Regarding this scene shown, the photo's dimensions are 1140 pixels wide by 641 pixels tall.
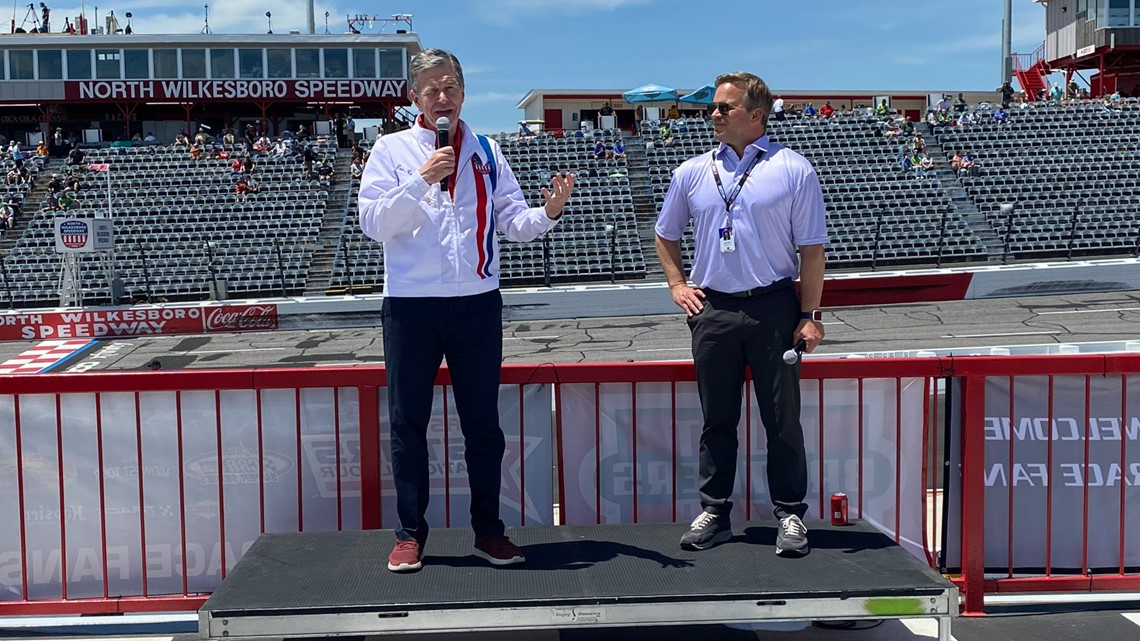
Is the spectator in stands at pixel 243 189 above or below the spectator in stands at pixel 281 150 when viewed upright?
below

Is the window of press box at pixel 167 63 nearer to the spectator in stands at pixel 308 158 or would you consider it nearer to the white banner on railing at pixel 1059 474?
the spectator in stands at pixel 308 158

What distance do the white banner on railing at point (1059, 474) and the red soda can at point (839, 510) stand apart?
58 centimetres

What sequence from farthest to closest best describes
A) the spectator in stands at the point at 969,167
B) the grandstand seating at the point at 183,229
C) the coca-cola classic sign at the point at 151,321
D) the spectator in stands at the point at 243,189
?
the spectator in stands at the point at 243,189 < the spectator in stands at the point at 969,167 < the grandstand seating at the point at 183,229 < the coca-cola classic sign at the point at 151,321

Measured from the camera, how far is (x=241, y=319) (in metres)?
23.0

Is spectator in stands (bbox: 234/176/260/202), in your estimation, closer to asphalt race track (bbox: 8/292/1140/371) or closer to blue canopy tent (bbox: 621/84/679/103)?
asphalt race track (bbox: 8/292/1140/371)

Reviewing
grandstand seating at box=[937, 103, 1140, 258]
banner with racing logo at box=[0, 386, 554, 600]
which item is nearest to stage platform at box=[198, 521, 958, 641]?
banner with racing logo at box=[0, 386, 554, 600]

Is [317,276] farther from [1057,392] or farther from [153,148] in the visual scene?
[1057,392]

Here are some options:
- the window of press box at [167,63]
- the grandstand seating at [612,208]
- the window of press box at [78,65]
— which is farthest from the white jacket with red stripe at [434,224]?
the window of press box at [78,65]

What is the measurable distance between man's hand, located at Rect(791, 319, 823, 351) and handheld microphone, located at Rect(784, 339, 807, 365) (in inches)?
0.5

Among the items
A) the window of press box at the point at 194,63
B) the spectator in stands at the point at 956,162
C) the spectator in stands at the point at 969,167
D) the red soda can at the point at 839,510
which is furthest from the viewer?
the window of press box at the point at 194,63

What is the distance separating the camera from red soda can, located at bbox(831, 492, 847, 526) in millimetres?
4566

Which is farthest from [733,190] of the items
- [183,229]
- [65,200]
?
[65,200]

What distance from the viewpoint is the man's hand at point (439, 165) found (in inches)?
144

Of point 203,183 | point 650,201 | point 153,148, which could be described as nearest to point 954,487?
point 650,201
